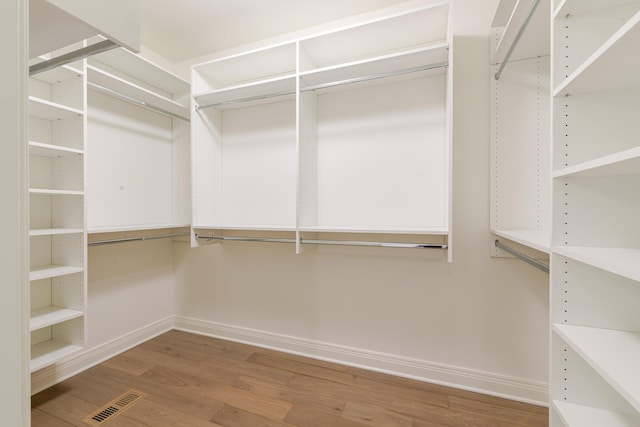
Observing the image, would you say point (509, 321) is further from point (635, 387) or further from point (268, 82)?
point (268, 82)

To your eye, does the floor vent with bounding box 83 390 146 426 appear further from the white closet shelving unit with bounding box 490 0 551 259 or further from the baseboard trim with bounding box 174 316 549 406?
the white closet shelving unit with bounding box 490 0 551 259

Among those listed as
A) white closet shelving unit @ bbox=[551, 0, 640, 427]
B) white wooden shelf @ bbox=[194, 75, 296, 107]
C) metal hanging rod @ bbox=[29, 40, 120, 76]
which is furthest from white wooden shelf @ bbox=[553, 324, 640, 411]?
white wooden shelf @ bbox=[194, 75, 296, 107]

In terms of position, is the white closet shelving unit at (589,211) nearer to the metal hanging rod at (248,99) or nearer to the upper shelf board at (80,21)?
the upper shelf board at (80,21)

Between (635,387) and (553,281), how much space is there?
1.24 feet

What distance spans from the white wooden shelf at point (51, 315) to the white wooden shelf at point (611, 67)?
8.74 ft

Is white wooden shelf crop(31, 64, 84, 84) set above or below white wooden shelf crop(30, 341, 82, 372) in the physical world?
above

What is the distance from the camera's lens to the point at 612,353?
78 cm

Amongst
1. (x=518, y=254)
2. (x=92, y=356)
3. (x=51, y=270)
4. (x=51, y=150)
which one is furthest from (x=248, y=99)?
(x=92, y=356)

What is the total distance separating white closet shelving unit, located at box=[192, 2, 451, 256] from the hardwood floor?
3.33 feet

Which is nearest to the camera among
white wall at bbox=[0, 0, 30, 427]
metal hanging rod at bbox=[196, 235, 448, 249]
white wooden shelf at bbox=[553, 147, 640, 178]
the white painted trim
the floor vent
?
white wall at bbox=[0, 0, 30, 427]

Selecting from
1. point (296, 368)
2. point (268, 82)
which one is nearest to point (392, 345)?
point (296, 368)

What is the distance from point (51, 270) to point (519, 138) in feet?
9.76

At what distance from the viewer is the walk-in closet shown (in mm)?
950

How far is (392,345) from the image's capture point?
1975mm
